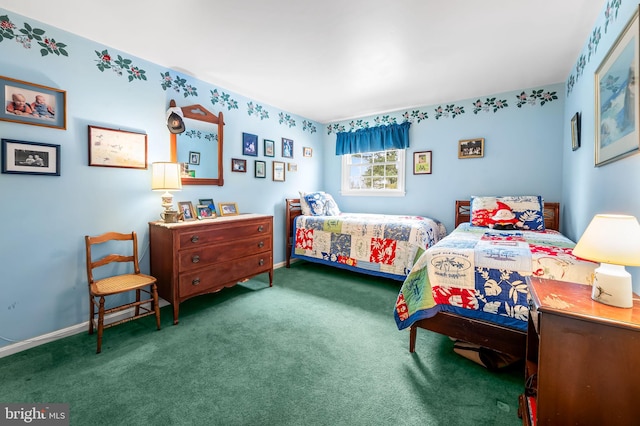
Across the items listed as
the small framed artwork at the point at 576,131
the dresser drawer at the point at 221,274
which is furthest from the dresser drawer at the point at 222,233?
the small framed artwork at the point at 576,131

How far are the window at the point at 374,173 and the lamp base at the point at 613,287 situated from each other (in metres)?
3.22

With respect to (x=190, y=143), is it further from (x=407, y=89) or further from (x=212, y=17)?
(x=407, y=89)

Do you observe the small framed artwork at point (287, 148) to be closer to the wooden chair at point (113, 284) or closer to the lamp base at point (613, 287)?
the wooden chair at point (113, 284)

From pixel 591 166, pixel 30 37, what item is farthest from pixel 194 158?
pixel 591 166

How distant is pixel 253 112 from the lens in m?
3.69

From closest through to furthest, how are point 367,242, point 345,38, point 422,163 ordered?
point 345,38
point 367,242
point 422,163

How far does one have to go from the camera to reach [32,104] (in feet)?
6.60

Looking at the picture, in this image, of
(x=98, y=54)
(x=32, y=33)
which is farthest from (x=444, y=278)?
(x=32, y=33)

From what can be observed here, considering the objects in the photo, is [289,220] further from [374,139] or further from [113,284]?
[113,284]

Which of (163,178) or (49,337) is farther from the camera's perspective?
(163,178)

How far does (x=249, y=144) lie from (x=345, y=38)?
1.87 m

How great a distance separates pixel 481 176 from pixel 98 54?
426 cm

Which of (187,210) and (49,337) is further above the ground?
(187,210)

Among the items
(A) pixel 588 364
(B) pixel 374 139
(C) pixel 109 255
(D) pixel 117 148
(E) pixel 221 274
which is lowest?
(E) pixel 221 274
